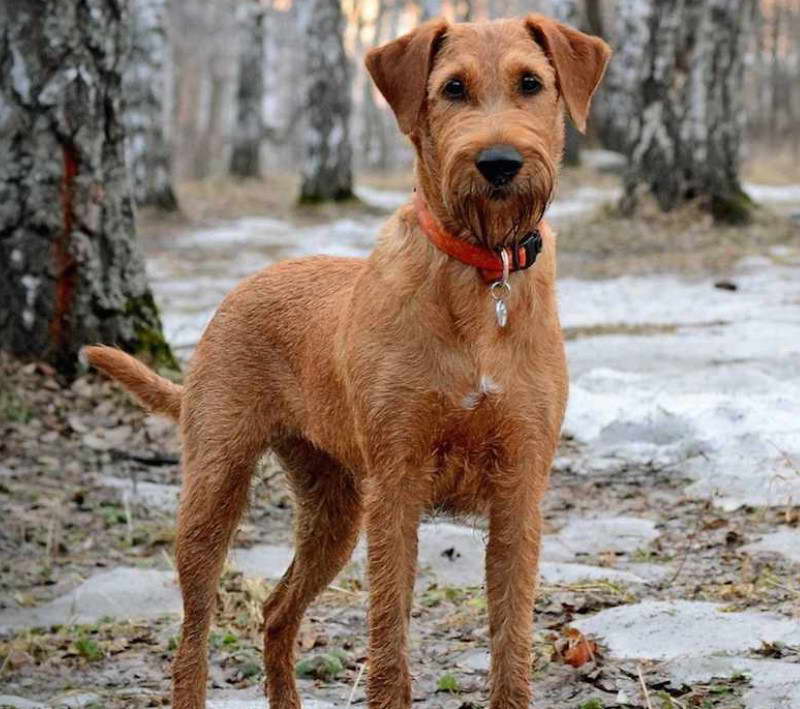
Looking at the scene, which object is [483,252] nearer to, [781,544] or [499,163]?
[499,163]

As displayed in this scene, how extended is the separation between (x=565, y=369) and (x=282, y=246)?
11.1 metres

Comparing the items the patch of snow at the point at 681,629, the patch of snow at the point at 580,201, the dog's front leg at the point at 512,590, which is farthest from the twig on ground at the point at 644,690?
the patch of snow at the point at 580,201

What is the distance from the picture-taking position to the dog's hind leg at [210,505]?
3914 millimetres

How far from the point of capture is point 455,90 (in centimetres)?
327

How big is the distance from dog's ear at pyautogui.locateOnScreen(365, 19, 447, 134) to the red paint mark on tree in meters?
3.61

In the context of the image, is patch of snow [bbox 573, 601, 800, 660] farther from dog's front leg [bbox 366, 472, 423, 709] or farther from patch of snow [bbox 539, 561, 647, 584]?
dog's front leg [bbox 366, 472, 423, 709]

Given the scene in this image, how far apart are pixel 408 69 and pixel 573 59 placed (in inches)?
17.4

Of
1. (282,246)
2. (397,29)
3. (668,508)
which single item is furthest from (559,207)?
(397,29)

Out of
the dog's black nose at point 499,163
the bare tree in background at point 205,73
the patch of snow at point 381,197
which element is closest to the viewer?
the dog's black nose at point 499,163

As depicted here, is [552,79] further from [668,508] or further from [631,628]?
[668,508]

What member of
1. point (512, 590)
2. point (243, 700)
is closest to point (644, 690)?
point (512, 590)

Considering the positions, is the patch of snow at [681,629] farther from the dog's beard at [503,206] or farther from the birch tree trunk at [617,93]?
the birch tree trunk at [617,93]

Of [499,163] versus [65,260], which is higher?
[499,163]

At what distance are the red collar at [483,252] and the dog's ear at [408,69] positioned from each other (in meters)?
0.28
